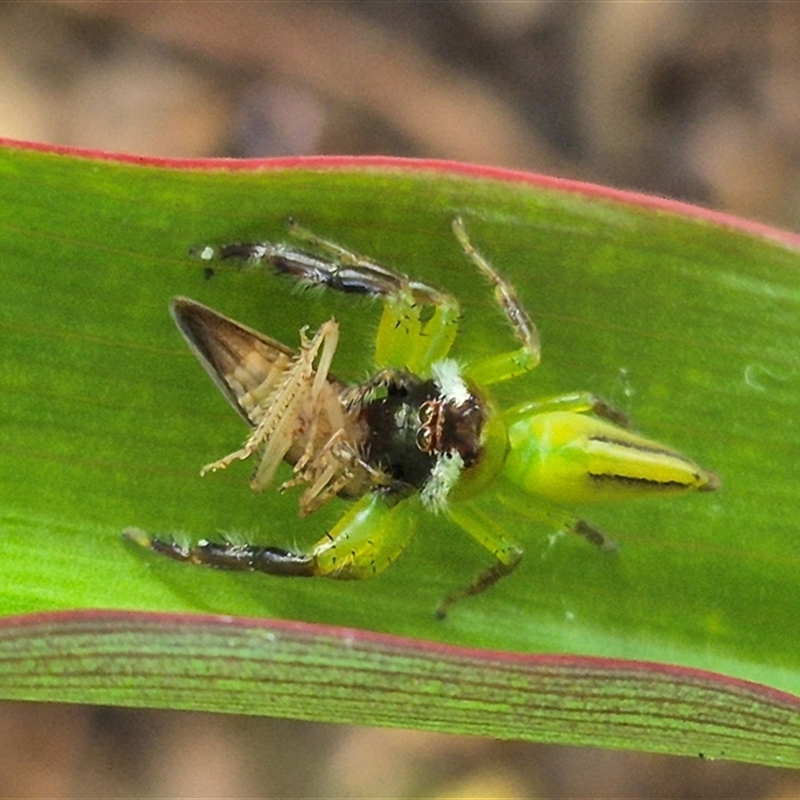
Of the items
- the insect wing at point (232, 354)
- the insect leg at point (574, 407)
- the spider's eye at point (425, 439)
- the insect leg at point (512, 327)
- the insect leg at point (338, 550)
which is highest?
the insect leg at point (512, 327)

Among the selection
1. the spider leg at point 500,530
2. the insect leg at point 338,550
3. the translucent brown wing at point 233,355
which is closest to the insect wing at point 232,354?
the translucent brown wing at point 233,355

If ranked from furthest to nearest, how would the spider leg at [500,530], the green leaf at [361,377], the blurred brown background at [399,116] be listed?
the blurred brown background at [399,116] < the spider leg at [500,530] < the green leaf at [361,377]

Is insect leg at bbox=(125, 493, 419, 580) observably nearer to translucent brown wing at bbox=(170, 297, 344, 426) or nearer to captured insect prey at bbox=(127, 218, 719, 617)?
captured insect prey at bbox=(127, 218, 719, 617)

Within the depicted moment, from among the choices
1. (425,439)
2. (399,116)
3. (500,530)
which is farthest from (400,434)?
(399,116)

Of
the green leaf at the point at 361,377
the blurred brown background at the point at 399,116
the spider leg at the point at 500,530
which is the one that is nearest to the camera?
the green leaf at the point at 361,377

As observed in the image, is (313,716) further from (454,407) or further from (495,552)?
(454,407)

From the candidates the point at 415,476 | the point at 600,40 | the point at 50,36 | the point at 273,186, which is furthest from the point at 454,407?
the point at 50,36

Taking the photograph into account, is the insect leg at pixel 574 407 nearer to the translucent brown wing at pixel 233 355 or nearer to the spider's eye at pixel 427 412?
the spider's eye at pixel 427 412
